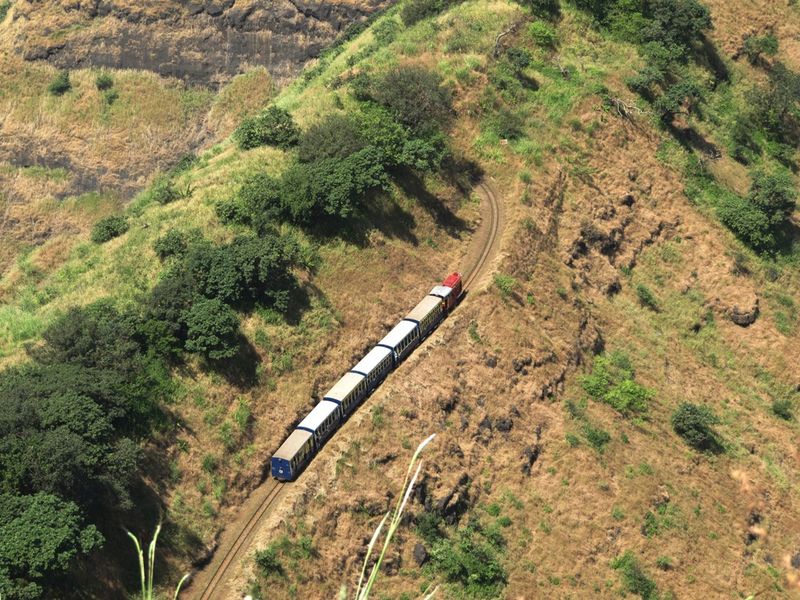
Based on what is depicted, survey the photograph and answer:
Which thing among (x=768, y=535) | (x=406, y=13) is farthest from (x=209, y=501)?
(x=406, y=13)

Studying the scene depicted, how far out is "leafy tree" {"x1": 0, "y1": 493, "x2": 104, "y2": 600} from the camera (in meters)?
37.6

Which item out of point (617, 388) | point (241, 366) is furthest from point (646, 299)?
point (241, 366)

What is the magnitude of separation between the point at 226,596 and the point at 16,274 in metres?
57.2

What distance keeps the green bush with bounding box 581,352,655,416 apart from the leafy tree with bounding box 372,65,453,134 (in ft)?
89.7

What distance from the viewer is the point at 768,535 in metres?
60.5

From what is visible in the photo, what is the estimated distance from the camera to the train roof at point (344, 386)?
53.4m

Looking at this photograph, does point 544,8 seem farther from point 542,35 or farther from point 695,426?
point 695,426

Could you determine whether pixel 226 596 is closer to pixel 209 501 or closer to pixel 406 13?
pixel 209 501

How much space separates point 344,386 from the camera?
5422 cm

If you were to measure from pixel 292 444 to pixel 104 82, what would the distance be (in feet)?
291

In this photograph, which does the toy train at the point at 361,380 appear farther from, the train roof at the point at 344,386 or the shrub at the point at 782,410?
the shrub at the point at 782,410

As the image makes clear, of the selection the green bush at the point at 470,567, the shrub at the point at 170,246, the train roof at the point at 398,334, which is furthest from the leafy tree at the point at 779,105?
the shrub at the point at 170,246

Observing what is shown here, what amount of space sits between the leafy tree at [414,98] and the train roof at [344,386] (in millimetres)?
28271

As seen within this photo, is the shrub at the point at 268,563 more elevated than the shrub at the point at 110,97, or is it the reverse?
the shrub at the point at 110,97
